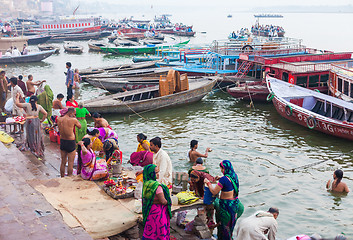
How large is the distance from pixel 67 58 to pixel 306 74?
2861 cm

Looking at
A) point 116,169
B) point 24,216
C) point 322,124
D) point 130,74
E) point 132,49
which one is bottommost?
point 322,124

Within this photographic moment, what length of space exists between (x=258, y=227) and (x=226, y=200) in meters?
0.89

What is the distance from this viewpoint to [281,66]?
20594 mm

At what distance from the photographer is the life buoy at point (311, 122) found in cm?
1465

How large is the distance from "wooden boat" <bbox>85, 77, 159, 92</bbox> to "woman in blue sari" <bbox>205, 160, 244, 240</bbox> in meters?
14.4

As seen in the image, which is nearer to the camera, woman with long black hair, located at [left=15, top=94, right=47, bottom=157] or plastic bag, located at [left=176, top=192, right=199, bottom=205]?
plastic bag, located at [left=176, top=192, right=199, bottom=205]

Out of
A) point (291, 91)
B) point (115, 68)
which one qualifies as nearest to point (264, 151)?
point (291, 91)

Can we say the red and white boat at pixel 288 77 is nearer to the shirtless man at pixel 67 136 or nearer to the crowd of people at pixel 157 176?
the crowd of people at pixel 157 176

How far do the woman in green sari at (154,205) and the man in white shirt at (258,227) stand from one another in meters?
1.15

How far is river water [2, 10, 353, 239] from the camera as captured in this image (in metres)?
9.23

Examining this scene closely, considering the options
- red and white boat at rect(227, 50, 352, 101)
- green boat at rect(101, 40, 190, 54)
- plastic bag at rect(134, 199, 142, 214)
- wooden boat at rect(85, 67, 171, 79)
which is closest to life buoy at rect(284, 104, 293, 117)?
red and white boat at rect(227, 50, 352, 101)

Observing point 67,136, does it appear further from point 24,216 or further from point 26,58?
point 26,58

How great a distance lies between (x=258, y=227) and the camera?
5.56 m

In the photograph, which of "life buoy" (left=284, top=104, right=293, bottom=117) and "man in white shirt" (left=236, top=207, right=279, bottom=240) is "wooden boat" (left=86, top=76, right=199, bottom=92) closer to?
"life buoy" (left=284, top=104, right=293, bottom=117)
